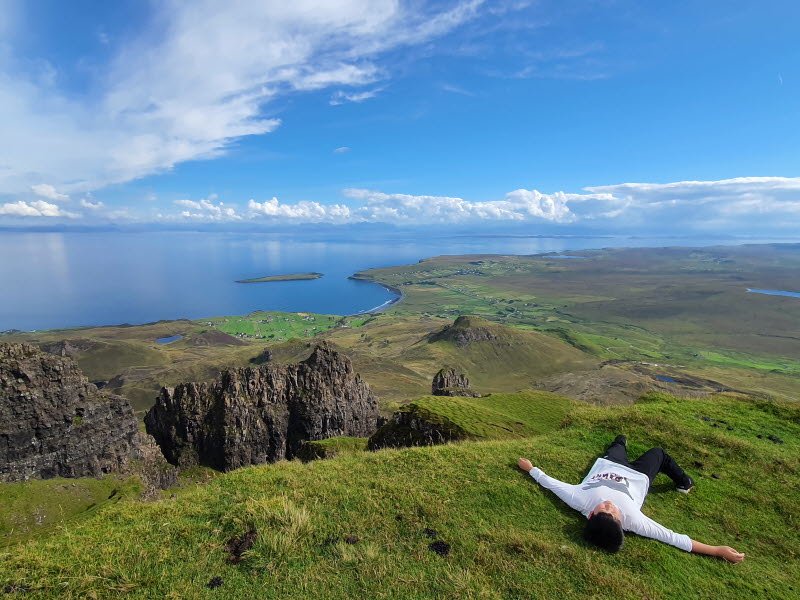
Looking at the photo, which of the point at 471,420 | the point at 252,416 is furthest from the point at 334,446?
the point at 252,416

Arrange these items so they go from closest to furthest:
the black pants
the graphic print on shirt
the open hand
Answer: the open hand < the graphic print on shirt < the black pants

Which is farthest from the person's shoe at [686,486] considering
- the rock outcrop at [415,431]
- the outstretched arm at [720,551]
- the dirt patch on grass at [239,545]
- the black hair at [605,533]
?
the dirt patch on grass at [239,545]

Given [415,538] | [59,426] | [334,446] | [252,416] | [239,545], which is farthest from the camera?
[252,416]

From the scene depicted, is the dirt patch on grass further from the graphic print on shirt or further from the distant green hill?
the distant green hill

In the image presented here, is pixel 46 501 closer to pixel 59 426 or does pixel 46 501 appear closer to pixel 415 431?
pixel 59 426

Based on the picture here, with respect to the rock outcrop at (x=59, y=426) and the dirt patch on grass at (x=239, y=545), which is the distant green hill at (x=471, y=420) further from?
the rock outcrop at (x=59, y=426)

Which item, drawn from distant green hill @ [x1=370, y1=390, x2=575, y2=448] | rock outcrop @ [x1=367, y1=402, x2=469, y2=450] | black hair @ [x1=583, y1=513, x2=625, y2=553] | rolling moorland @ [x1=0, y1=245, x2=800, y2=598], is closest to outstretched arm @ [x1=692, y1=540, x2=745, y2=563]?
rolling moorland @ [x1=0, y1=245, x2=800, y2=598]
